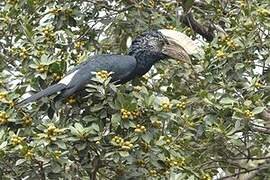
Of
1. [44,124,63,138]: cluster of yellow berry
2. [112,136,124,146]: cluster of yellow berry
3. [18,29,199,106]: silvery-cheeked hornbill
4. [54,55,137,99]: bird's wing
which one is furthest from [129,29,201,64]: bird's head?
[44,124,63,138]: cluster of yellow berry

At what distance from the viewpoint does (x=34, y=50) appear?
2896 mm

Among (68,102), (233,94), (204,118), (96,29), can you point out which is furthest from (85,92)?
(96,29)

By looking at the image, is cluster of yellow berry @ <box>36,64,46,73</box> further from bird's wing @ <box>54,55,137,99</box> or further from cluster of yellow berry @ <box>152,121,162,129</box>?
cluster of yellow berry @ <box>152,121,162,129</box>

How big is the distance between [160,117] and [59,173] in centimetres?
41

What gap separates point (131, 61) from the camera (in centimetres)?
288

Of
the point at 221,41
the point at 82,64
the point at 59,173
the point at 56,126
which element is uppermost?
the point at 221,41

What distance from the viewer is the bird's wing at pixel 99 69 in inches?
104

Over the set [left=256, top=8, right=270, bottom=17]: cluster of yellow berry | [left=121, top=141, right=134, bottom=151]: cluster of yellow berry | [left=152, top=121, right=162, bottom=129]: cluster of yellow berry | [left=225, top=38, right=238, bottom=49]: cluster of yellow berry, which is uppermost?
[left=256, top=8, right=270, bottom=17]: cluster of yellow berry

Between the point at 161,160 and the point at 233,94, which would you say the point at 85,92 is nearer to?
the point at 161,160

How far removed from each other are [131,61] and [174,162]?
435 mm

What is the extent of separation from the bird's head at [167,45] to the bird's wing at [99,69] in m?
0.13

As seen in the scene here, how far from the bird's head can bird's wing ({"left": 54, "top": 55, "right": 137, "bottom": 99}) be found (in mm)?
132

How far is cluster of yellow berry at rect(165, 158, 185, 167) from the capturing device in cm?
271

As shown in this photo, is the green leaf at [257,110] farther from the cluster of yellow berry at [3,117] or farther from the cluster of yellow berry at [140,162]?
the cluster of yellow berry at [3,117]
